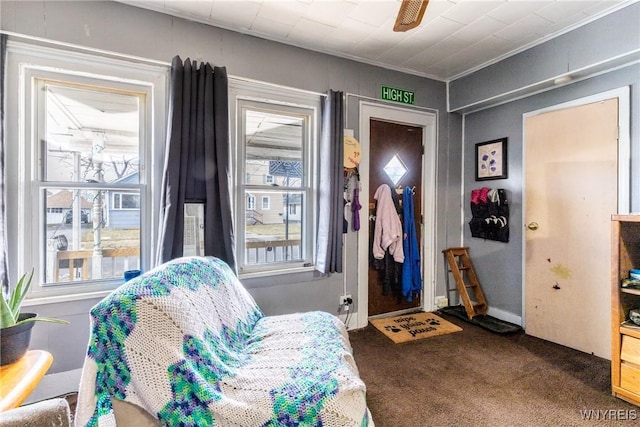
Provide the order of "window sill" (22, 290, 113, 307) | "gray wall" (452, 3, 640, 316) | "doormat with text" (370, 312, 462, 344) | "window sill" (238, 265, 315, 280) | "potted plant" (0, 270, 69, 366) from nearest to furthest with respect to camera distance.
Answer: "potted plant" (0, 270, 69, 366), "window sill" (22, 290, 113, 307), "gray wall" (452, 3, 640, 316), "window sill" (238, 265, 315, 280), "doormat with text" (370, 312, 462, 344)

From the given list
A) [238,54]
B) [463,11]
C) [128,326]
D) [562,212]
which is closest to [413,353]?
[562,212]

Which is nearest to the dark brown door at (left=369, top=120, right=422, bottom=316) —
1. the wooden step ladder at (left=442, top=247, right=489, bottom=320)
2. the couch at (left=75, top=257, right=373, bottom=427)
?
the wooden step ladder at (left=442, top=247, right=489, bottom=320)

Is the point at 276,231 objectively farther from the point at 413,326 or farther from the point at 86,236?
the point at 413,326

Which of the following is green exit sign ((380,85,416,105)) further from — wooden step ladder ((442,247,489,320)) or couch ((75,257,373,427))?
couch ((75,257,373,427))

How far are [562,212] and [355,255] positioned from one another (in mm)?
1854

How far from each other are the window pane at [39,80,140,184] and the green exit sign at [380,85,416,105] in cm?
222

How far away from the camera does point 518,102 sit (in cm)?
305

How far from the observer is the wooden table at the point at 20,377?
1105 millimetres

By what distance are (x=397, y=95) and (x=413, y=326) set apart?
2.38 m

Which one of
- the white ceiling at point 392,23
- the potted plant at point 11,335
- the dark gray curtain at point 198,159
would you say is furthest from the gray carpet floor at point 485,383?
the white ceiling at point 392,23

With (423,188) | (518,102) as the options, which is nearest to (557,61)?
(518,102)

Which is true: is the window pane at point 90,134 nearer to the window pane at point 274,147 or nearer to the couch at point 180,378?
the window pane at point 274,147

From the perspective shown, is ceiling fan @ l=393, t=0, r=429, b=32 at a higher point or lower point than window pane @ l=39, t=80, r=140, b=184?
higher
